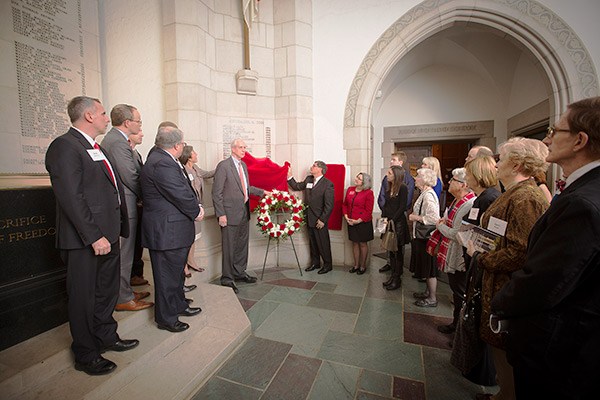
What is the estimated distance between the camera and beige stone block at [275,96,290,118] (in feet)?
15.1

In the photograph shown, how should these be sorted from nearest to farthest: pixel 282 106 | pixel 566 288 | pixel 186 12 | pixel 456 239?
1. pixel 566 288
2. pixel 456 239
3. pixel 186 12
4. pixel 282 106

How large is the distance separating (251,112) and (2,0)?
273 cm

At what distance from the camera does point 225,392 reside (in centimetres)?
195

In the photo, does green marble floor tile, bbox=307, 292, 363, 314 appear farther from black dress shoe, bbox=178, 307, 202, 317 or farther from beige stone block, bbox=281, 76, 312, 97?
beige stone block, bbox=281, 76, 312, 97

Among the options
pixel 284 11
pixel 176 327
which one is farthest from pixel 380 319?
pixel 284 11

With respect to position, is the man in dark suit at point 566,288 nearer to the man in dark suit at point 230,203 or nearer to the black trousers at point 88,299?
the black trousers at point 88,299

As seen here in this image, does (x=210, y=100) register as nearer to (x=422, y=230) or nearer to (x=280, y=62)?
(x=280, y=62)

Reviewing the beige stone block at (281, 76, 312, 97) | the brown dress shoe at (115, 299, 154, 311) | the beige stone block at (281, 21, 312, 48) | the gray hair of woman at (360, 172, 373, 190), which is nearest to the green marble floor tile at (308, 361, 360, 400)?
the brown dress shoe at (115, 299, 154, 311)

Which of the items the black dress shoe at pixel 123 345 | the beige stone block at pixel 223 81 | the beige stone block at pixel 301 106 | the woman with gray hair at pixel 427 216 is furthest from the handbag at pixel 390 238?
the beige stone block at pixel 223 81

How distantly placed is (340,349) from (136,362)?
60.0 inches

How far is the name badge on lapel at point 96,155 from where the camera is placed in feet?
5.90

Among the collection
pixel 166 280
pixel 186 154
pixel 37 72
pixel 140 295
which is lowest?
pixel 140 295

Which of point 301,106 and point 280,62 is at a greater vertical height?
point 280,62

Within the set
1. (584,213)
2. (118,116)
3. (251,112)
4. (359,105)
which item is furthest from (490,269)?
(251,112)
